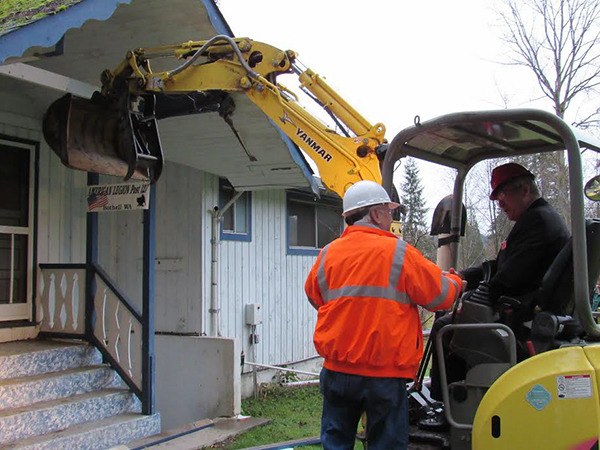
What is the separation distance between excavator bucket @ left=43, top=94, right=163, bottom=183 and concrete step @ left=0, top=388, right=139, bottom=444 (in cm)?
242

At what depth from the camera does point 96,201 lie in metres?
7.37

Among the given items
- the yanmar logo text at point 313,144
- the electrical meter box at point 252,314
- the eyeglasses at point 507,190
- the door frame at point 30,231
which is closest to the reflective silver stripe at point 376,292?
the eyeglasses at point 507,190

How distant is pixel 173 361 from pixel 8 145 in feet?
12.5

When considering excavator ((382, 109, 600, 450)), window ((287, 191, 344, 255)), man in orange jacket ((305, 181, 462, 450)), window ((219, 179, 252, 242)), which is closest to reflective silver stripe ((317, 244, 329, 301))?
man in orange jacket ((305, 181, 462, 450))

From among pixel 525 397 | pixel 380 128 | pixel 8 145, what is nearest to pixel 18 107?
pixel 8 145

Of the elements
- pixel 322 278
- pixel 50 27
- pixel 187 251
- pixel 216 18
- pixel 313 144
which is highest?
pixel 216 18

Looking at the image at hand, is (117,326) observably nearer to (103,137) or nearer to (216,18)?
(103,137)

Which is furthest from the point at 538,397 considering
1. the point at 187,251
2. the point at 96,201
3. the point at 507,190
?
the point at 187,251

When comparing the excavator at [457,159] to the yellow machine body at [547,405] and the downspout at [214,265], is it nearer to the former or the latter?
the yellow machine body at [547,405]

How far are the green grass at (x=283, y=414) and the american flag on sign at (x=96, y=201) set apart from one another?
307 cm

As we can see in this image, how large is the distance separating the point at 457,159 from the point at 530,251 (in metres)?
1.34

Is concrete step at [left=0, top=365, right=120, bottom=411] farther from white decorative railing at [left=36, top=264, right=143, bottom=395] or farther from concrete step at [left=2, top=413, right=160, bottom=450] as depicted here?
concrete step at [left=2, top=413, right=160, bottom=450]

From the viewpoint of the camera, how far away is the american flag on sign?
24.0ft

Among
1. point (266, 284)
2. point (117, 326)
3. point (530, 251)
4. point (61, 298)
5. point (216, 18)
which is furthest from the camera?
point (266, 284)
